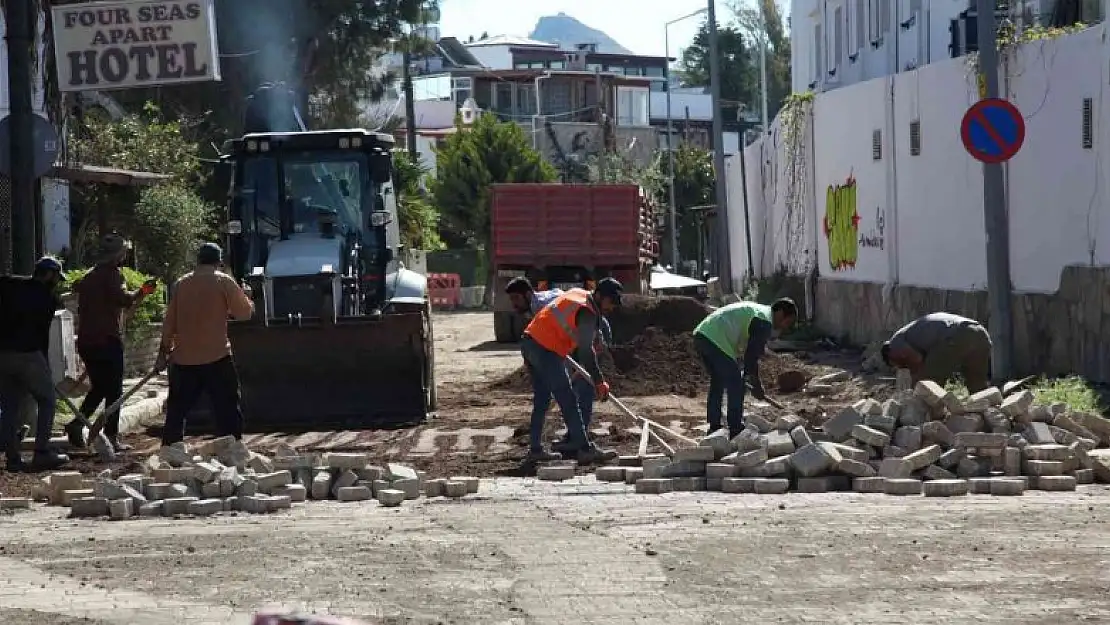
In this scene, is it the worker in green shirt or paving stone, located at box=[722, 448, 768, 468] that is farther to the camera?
the worker in green shirt

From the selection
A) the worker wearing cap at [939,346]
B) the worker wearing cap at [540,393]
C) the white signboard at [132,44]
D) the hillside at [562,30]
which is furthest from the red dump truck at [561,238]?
the hillside at [562,30]

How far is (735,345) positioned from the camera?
13.4 meters

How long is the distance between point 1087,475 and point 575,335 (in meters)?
3.72

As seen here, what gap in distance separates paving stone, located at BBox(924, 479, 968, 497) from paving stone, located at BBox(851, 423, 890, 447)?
728mm

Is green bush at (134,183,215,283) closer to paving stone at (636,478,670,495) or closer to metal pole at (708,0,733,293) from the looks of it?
metal pole at (708,0,733,293)

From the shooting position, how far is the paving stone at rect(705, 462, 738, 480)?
11.3 meters

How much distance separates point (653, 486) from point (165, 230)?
1633 cm

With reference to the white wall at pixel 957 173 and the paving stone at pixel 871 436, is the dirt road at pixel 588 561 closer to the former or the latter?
the paving stone at pixel 871 436

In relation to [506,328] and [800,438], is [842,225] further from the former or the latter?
[800,438]

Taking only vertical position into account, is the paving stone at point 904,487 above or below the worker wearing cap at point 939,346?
below

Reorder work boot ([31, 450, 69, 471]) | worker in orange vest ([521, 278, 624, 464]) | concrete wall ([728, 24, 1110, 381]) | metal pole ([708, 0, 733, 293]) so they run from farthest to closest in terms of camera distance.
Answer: metal pole ([708, 0, 733, 293]), concrete wall ([728, 24, 1110, 381]), work boot ([31, 450, 69, 471]), worker in orange vest ([521, 278, 624, 464])

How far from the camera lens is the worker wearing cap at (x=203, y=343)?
1296 cm

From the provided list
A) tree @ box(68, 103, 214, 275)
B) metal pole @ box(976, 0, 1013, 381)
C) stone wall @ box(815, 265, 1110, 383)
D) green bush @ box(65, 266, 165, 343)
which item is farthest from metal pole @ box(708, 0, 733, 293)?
metal pole @ box(976, 0, 1013, 381)

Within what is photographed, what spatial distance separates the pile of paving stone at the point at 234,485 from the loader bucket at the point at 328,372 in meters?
4.10
